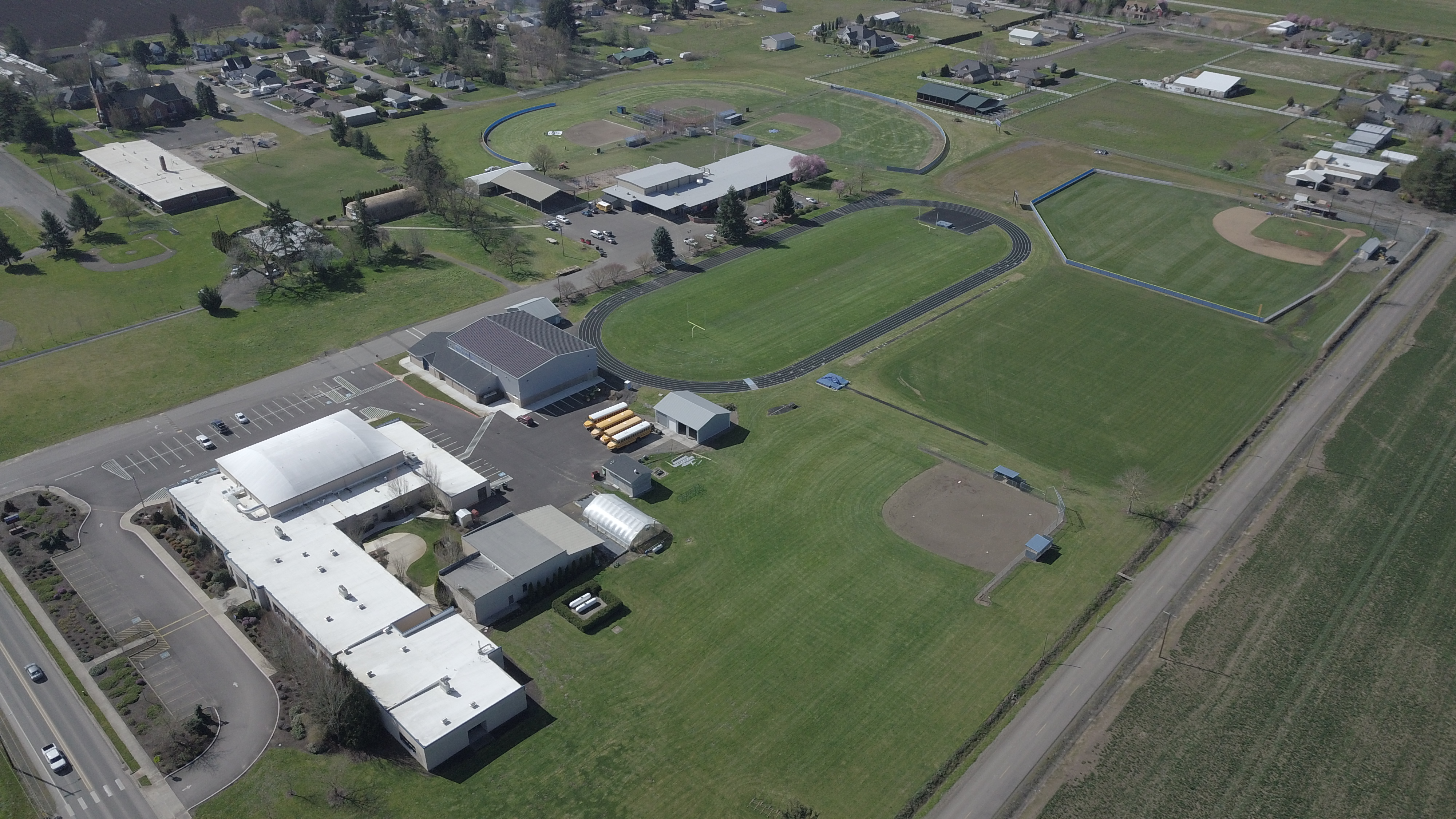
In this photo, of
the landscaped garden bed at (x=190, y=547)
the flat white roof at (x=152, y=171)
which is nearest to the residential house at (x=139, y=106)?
the flat white roof at (x=152, y=171)

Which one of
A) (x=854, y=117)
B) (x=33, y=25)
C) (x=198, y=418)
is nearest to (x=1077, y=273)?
(x=854, y=117)

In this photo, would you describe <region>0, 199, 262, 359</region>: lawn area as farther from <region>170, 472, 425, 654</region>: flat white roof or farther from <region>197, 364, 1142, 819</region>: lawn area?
<region>197, 364, 1142, 819</region>: lawn area

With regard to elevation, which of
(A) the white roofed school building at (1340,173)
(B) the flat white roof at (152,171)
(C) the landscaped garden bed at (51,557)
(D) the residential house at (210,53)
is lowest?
(C) the landscaped garden bed at (51,557)

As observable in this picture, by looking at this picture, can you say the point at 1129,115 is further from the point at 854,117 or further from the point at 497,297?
the point at 497,297

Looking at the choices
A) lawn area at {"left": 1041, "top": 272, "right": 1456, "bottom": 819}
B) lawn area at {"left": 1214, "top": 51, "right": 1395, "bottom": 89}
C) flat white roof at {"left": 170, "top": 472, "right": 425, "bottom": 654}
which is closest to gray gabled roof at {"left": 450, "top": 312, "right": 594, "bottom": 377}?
flat white roof at {"left": 170, "top": 472, "right": 425, "bottom": 654}

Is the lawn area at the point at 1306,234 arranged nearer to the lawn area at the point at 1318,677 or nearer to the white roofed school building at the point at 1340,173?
the white roofed school building at the point at 1340,173
